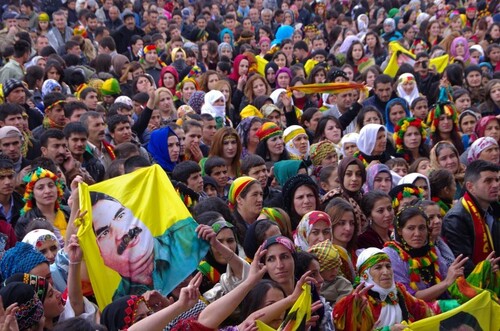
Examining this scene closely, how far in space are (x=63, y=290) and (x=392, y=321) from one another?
195 cm

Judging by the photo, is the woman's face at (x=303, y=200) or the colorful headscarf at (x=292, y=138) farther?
the colorful headscarf at (x=292, y=138)

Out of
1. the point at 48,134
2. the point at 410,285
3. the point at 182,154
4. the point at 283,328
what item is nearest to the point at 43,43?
the point at 182,154

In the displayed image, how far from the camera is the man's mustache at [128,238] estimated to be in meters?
6.50

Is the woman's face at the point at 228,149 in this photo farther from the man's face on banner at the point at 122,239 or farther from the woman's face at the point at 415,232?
the man's face on banner at the point at 122,239

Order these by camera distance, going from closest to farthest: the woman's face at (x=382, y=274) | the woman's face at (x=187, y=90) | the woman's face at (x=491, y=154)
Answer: the woman's face at (x=382, y=274) < the woman's face at (x=491, y=154) < the woman's face at (x=187, y=90)

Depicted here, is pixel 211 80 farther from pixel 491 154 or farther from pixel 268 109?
pixel 491 154

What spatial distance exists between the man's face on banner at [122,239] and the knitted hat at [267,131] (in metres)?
3.73

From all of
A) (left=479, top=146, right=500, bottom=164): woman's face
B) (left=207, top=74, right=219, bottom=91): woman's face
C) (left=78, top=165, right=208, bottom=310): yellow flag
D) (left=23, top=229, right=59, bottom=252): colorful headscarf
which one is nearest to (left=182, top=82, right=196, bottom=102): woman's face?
(left=207, top=74, right=219, bottom=91): woman's face

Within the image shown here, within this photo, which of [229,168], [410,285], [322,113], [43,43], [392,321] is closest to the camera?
[392,321]

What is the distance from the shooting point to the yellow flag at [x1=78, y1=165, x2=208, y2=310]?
20.8ft

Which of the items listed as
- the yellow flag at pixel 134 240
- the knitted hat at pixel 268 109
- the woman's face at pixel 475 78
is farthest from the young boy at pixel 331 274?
the woman's face at pixel 475 78

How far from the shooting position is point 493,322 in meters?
6.44

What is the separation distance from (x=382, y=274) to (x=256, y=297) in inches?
41.5

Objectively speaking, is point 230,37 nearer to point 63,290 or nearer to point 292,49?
point 292,49
